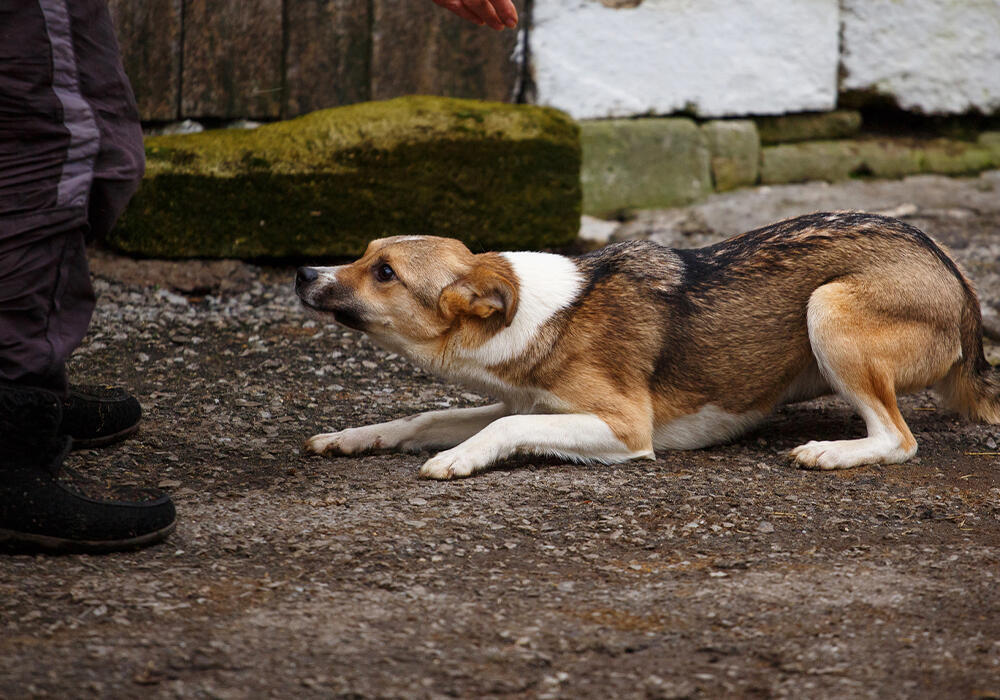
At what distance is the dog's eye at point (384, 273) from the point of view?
3.76m

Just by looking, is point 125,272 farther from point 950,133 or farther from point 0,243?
point 950,133

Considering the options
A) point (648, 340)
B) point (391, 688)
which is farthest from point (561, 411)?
point (391, 688)

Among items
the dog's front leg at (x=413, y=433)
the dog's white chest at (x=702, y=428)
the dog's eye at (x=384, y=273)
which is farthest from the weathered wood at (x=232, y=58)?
the dog's white chest at (x=702, y=428)

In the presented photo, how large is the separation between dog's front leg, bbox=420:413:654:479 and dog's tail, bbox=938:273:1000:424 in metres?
1.32

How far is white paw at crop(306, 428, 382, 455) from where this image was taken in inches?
149

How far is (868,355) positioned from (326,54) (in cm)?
352

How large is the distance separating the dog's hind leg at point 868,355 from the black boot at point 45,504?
2218mm

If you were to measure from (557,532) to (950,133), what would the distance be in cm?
581

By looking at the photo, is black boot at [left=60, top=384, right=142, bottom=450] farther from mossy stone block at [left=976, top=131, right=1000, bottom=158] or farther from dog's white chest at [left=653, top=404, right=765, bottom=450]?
mossy stone block at [left=976, top=131, right=1000, bottom=158]

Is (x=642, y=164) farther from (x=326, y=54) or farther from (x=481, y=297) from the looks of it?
(x=481, y=297)

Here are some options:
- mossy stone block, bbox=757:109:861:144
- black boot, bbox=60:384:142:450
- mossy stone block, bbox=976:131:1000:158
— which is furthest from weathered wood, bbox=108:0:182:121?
mossy stone block, bbox=976:131:1000:158

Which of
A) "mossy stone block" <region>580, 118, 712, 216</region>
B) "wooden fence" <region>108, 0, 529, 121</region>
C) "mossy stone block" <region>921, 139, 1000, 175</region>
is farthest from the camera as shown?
"mossy stone block" <region>921, 139, 1000, 175</region>

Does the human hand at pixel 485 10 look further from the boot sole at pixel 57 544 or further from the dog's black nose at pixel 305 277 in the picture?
the boot sole at pixel 57 544

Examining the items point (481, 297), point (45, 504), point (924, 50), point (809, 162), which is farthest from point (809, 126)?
point (45, 504)
